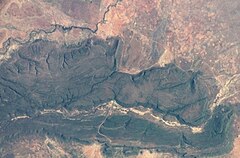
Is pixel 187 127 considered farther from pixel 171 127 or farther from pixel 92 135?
pixel 92 135

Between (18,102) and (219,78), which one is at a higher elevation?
(219,78)

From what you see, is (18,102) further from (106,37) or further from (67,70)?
(106,37)

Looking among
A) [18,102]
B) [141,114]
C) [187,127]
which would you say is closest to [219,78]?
[187,127]

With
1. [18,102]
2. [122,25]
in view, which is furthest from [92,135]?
[122,25]

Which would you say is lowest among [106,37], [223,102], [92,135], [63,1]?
[92,135]

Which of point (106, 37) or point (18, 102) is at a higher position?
point (106, 37)

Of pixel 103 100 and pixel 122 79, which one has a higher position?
pixel 122 79
